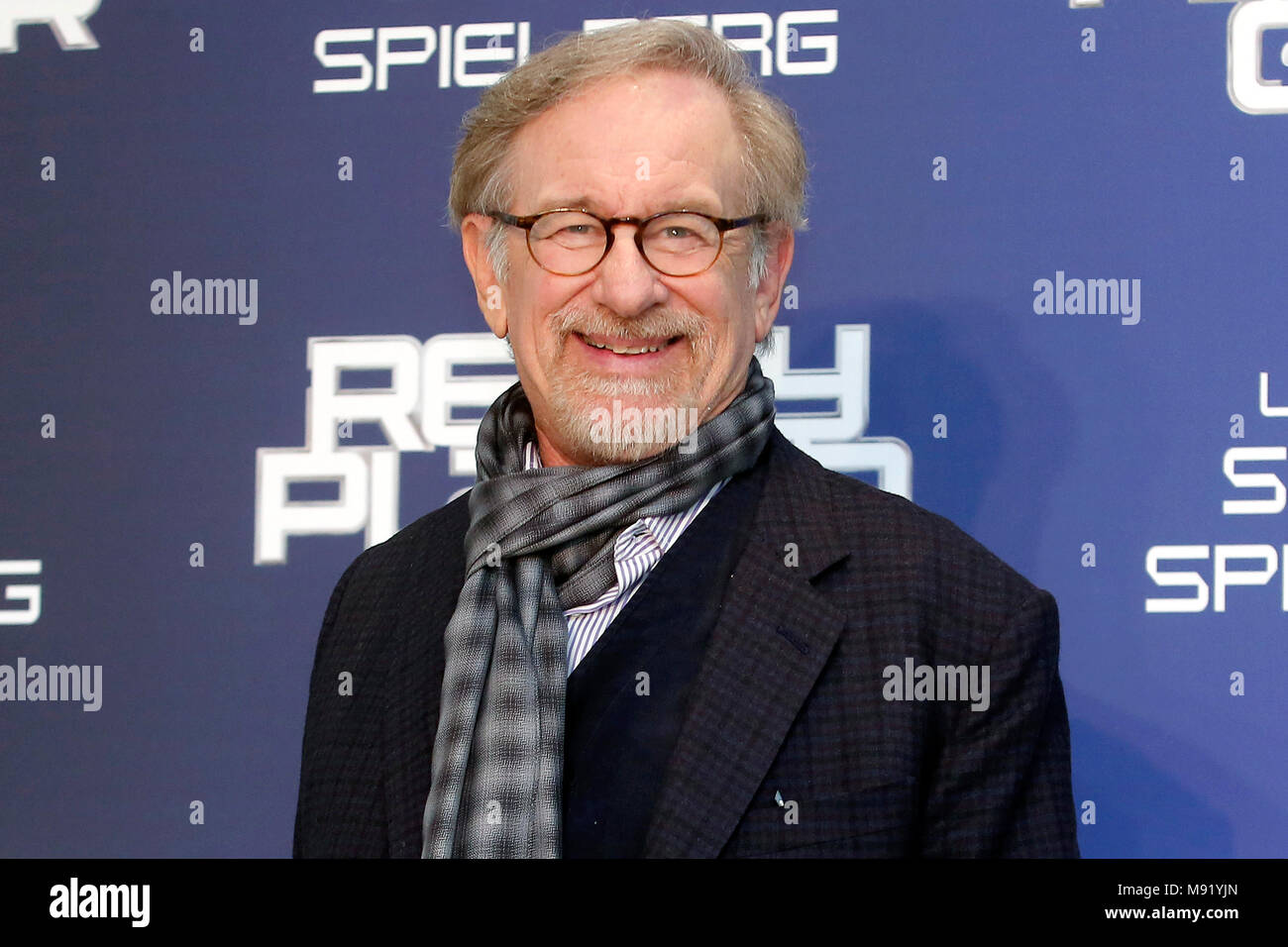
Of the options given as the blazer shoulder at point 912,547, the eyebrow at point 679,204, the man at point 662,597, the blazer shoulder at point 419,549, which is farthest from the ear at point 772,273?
the blazer shoulder at point 419,549

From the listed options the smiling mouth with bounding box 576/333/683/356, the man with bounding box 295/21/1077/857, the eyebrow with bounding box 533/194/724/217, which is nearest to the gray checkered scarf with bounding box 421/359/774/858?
the man with bounding box 295/21/1077/857

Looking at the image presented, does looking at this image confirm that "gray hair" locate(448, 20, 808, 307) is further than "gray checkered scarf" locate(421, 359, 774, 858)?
Yes

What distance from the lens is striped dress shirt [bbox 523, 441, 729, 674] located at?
1.73 meters

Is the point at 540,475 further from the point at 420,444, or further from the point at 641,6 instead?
the point at 641,6

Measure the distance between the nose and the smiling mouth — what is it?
4 centimetres

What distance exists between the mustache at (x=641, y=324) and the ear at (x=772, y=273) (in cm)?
13

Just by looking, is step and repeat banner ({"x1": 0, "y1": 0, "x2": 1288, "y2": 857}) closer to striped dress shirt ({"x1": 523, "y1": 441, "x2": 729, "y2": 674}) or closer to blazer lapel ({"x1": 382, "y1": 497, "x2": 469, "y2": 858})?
blazer lapel ({"x1": 382, "y1": 497, "x2": 469, "y2": 858})

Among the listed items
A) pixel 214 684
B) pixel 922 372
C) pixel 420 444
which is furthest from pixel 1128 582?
pixel 214 684

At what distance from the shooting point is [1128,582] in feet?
7.68

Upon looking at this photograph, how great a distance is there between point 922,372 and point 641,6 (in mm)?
820

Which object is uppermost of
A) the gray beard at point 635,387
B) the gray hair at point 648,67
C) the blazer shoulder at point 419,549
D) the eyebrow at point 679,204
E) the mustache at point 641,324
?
the gray hair at point 648,67

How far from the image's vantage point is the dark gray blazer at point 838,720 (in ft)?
5.13

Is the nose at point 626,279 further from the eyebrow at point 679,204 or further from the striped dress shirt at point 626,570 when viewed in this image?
the striped dress shirt at point 626,570
